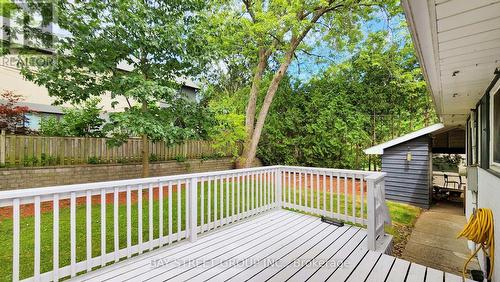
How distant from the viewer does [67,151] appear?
6719 mm

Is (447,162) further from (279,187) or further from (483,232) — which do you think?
(483,232)

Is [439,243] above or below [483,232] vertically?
below

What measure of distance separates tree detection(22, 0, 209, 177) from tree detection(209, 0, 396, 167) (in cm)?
204

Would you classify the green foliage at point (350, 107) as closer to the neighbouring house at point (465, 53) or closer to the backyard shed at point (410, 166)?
the backyard shed at point (410, 166)

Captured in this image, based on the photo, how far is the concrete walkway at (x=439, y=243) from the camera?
4074 mm

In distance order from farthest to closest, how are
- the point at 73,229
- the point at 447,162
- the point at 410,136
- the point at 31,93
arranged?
the point at 447,162 < the point at 31,93 < the point at 410,136 < the point at 73,229

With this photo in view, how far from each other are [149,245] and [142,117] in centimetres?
332

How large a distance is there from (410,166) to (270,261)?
7053mm

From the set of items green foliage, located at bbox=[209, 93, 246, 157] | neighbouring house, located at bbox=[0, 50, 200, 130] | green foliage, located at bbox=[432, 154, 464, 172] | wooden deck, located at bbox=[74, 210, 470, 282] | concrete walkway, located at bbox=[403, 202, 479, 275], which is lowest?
concrete walkway, located at bbox=[403, 202, 479, 275]

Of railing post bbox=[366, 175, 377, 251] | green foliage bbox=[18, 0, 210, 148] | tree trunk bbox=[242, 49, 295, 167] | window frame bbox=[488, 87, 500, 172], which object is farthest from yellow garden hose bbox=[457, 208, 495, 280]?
tree trunk bbox=[242, 49, 295, 167]

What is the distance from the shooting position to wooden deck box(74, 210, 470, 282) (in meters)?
2.40

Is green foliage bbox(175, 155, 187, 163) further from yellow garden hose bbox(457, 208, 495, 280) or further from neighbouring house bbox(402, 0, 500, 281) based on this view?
yellow garden hose bbox(457, 208, 495, 280)

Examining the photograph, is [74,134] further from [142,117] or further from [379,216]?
[379,216]

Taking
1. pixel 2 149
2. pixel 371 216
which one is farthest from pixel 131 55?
pixel 371 216
